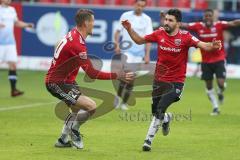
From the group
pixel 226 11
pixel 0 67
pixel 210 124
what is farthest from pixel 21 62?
pixel 210 124

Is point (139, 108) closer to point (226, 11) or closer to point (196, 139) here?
point (196, 139)

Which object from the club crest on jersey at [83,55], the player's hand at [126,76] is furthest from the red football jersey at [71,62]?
the player's hand at [126,76]

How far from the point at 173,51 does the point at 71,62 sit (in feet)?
6.09

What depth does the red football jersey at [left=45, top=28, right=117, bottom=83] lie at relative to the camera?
12562 millimetres

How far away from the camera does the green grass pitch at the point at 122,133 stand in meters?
12.4

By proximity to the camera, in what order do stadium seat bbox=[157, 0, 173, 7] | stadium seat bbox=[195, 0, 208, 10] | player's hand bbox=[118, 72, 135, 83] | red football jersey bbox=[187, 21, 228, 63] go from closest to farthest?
player's hand bbox=[118, 72, 135, 83], red football jersey bbox=[187, 21, 228, 63], stadium seat bbox=[195, 0, 208, 10], stadium seat bbox=[157, 0, 173, 7]

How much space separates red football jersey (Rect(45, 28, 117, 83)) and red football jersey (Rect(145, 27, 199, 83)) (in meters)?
1.39

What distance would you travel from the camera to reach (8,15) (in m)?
21.8

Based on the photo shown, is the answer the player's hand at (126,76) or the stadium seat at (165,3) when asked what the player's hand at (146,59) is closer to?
the player's hand at (126,76)

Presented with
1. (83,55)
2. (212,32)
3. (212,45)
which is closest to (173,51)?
(212,45)

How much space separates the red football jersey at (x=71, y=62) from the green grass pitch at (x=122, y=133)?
121cm

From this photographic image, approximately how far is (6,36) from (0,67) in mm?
9462

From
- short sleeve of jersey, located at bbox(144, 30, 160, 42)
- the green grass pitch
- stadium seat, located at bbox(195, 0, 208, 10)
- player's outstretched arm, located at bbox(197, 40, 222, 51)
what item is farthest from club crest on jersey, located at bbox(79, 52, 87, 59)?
stadium seat, located at bbox(195, 0, 208, 10)

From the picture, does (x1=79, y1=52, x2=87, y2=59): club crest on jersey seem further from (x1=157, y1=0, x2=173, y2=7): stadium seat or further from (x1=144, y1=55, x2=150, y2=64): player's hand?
(x1=157, y1=0, x2=173, y2=7): stadium seat
